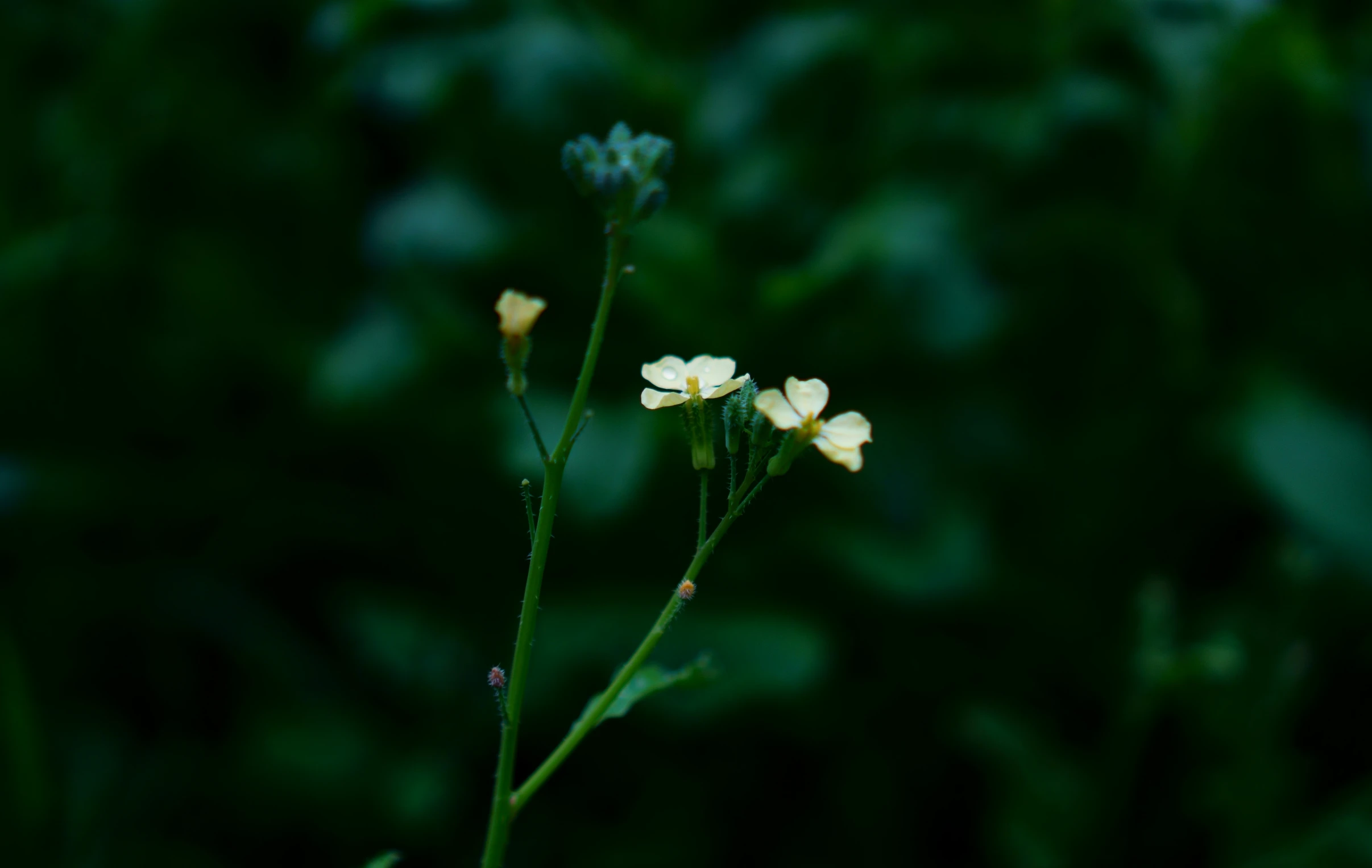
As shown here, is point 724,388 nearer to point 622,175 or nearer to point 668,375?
point 668,375

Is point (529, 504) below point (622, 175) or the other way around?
below

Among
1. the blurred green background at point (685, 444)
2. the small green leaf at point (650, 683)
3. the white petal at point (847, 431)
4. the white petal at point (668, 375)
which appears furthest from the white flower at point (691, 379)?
the blurred green background at point (685, 444)

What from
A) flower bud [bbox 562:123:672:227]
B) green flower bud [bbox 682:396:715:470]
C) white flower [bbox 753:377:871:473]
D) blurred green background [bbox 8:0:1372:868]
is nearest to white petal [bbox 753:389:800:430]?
white flower [bbox 753:377:871:473]

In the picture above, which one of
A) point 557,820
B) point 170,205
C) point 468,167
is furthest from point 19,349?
point 557,820

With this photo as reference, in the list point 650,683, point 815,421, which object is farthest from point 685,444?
point 815,421

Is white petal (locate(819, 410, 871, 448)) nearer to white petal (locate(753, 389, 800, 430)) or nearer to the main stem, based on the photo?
white petal (locate(753, 389, 800, 430))

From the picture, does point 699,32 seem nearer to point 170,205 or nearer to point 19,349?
point 170,205
